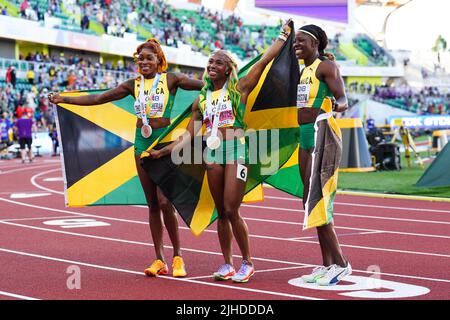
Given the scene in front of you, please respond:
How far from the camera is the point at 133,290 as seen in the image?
23.2 feet

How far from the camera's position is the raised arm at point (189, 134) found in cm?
779

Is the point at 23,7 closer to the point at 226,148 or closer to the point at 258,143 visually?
the point at 258,143

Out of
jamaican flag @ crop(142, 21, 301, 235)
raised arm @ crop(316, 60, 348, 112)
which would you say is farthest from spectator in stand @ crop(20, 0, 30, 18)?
raised arm @ crop(316, 60, 348, 112)

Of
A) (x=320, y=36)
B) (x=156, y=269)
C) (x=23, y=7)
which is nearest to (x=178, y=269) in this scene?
(x=156, y=269)

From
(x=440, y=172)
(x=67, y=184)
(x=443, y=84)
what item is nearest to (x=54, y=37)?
(x=440, y=172)

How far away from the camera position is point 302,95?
737 cm

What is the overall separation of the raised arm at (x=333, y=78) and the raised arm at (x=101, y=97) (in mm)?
1877

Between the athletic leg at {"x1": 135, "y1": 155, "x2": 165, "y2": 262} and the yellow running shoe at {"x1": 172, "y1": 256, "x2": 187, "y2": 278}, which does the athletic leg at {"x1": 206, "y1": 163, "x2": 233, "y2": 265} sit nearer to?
the yellow running shoe at {"x1": 172, "y1": 256, "x2": 187, "y2": 278}

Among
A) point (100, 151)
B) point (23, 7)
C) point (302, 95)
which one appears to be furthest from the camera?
point (23, 7)

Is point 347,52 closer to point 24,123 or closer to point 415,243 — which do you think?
point 24,123

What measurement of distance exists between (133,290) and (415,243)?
13.0ft

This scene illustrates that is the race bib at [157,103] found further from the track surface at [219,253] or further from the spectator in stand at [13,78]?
the spectator in stand at [13,78]

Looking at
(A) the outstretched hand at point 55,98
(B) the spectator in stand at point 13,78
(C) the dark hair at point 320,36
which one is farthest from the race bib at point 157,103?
(B) the spectator in stand at point 13,78

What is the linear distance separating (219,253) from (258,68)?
2.39m
